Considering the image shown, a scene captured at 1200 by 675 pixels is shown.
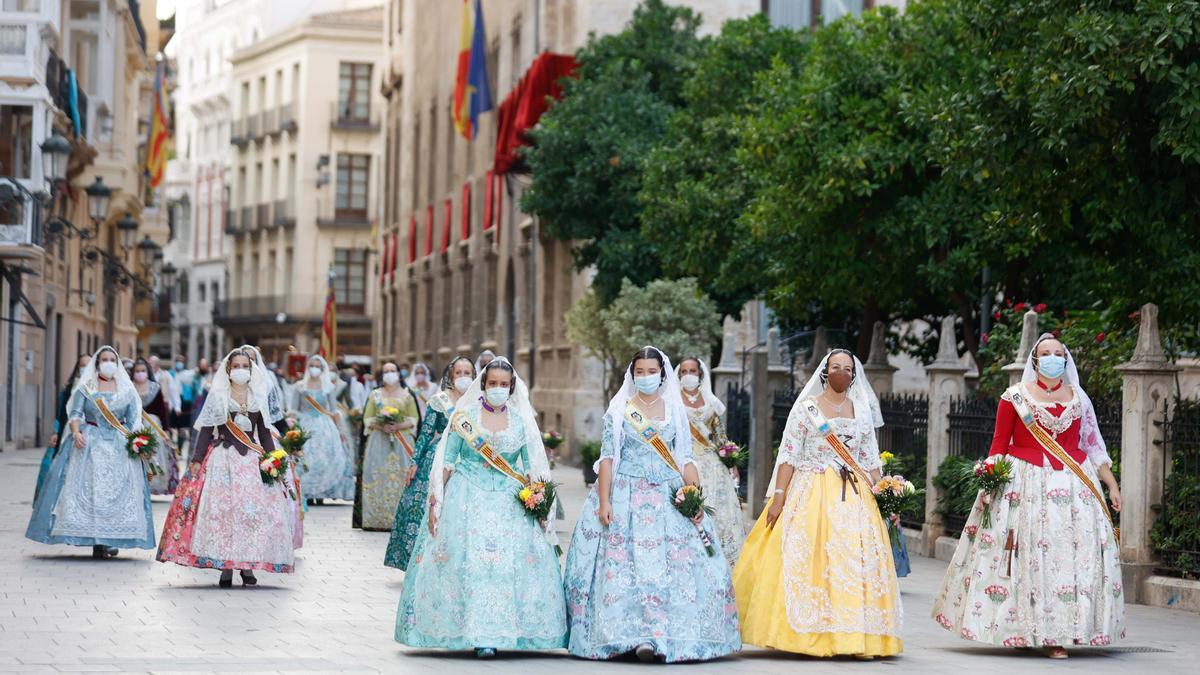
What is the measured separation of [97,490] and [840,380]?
25.2 ft

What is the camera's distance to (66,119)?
38.8 meters

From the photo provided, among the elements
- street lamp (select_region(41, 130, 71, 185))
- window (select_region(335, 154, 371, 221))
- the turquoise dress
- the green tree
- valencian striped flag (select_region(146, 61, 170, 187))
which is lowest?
the turquoise dress

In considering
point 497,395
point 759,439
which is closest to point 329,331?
point 759,439

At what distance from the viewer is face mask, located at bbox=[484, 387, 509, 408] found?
11586mm

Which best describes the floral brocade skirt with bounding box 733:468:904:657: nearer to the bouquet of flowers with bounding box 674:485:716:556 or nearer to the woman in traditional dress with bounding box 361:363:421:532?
the bouquet of flowers with bounding box 674:485:716:556

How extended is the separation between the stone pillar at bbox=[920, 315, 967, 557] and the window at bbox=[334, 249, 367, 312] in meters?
67.2

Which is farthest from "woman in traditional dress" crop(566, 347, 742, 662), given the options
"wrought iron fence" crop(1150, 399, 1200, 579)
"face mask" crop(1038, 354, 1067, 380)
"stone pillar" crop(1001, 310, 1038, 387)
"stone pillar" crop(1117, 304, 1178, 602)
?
"stone pillar" crop(1001, 310, 1038, 387)

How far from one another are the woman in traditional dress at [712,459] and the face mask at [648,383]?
4114mm

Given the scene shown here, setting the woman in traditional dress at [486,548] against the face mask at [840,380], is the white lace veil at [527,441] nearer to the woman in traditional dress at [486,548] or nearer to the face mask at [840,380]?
the woman in traditional dress at [486,548]

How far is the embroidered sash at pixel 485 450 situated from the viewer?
11.5 m

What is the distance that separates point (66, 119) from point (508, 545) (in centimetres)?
2956

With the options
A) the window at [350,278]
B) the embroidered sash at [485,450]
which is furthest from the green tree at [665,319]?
the window at [350,278]

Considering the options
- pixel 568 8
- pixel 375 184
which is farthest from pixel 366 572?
pixel 375 184

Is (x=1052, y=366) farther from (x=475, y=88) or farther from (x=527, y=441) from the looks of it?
(x=475, y=88)
